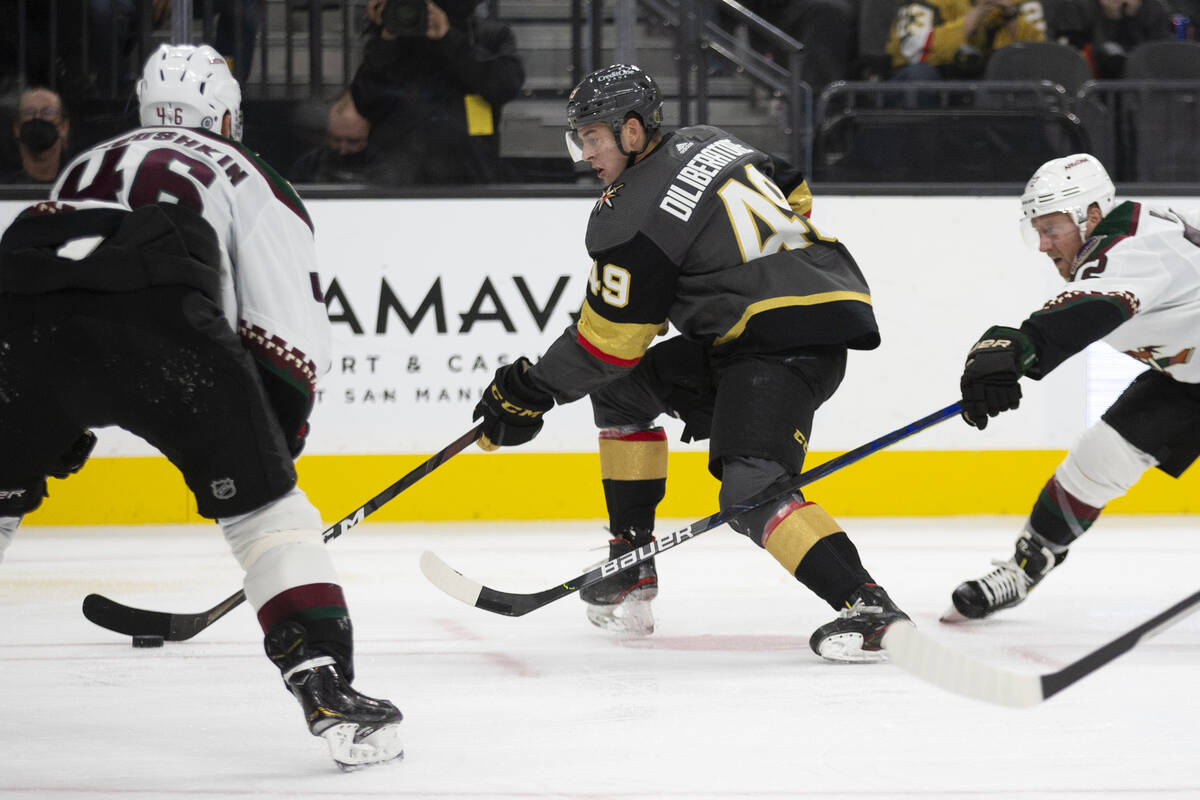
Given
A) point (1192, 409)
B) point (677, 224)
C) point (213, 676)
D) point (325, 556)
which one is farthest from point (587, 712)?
point (1192, 409)

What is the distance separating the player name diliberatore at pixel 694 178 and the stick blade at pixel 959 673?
1037 mm

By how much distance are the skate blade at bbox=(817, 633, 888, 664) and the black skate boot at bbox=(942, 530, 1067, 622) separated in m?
0.50

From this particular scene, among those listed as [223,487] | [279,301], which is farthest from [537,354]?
[223,487]

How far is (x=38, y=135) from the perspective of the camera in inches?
190

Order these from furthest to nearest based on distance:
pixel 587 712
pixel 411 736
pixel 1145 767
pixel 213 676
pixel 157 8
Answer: pixel 157 8 < pixel 213 676 < pixel 587 712 < pixel 411 736 < pixel 1145 767

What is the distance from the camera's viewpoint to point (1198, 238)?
9.50 ft

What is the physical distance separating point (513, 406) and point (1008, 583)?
107cm

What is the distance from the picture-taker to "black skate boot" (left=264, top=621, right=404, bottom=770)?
5.94ft

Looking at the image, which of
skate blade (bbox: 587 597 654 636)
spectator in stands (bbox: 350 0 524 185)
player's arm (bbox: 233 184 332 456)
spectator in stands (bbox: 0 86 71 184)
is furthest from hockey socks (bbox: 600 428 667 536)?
spectator in stands (bbox: 0 86 71 184)

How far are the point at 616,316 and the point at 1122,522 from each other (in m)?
2.79

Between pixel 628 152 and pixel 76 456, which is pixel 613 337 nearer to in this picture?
pixel 628 152

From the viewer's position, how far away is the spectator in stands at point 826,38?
5625mm

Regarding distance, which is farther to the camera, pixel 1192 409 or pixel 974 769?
pixel 1192 409

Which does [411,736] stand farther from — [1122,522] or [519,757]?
[1122,522]
